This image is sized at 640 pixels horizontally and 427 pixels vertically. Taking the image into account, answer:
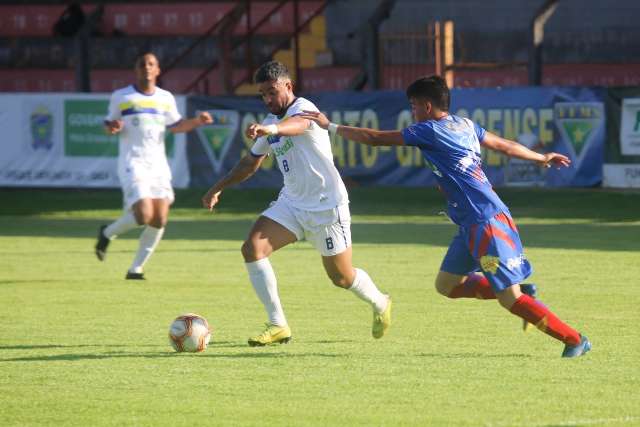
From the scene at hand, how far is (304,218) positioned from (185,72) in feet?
78.7

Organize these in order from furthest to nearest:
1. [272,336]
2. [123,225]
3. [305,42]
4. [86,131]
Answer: [305,42] < [86,131] < [123,225] < [272,336]

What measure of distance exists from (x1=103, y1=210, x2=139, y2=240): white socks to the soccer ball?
5.28 meters

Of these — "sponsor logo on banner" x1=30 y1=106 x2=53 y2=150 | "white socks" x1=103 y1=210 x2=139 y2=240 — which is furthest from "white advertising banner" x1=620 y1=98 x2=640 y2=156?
"sponsor logo on banner" x1=30 y1=106 x2=53 y2=150

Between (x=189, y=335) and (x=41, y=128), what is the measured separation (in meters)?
18.1

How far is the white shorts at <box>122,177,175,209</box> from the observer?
617 inches

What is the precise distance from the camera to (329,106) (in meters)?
26.2

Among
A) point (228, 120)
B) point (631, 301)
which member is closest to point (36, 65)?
point (228, 120)

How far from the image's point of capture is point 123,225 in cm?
1584

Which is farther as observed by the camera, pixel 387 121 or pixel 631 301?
pixel 387 121

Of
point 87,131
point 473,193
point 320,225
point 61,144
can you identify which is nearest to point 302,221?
point 320,225

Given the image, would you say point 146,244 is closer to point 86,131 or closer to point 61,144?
point 86,131

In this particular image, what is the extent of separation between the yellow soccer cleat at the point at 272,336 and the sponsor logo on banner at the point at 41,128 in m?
17.7

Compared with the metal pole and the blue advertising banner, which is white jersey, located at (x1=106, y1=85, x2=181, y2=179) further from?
the metal pole

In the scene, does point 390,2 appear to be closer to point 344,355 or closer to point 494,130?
point 494,130
